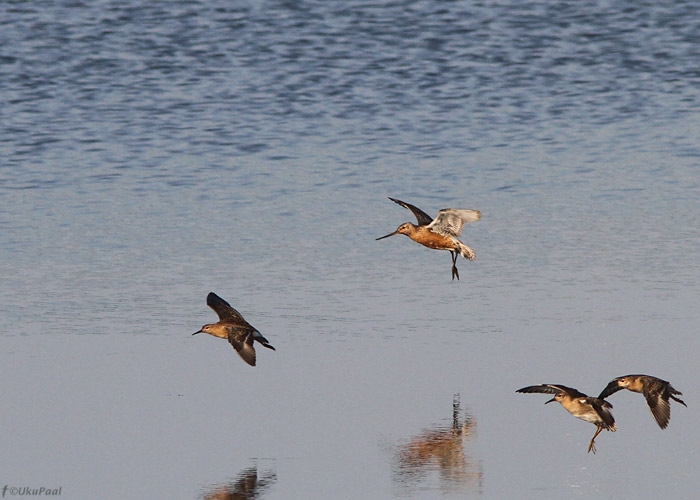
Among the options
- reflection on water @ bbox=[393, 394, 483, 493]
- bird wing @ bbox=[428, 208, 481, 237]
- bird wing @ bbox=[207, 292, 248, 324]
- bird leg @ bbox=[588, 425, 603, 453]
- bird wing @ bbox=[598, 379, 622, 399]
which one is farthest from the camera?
bird wing @ bbox=[428, 208, 481, 237]

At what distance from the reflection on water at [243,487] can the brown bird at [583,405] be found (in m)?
1.77

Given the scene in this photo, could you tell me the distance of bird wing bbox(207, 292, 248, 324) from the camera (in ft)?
35.9

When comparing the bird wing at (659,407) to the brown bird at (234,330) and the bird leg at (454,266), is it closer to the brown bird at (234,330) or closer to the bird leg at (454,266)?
the brown bird at (234,330)

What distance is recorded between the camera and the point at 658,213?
48.9 ft

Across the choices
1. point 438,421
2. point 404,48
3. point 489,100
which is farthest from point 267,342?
point 404,48

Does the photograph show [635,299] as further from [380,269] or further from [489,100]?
[489,100]

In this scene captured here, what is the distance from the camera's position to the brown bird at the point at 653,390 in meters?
9.27

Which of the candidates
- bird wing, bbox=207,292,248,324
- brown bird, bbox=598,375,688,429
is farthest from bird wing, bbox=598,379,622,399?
bird wing, bbox=207,292,248,324

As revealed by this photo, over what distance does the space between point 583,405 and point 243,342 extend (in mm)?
2390

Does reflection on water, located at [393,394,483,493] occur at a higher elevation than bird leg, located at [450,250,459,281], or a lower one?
higher

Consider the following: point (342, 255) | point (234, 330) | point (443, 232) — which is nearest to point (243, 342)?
point (234, 330)

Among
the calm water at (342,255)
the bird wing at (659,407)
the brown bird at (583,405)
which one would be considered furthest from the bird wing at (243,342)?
the bird wing at (659,407)

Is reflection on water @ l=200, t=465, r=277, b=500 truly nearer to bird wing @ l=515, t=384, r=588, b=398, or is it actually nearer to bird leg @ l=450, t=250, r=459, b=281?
bird wing @ l=515, t=384, r=588, b=398

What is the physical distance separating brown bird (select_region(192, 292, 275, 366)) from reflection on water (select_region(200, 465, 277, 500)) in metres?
1.58
